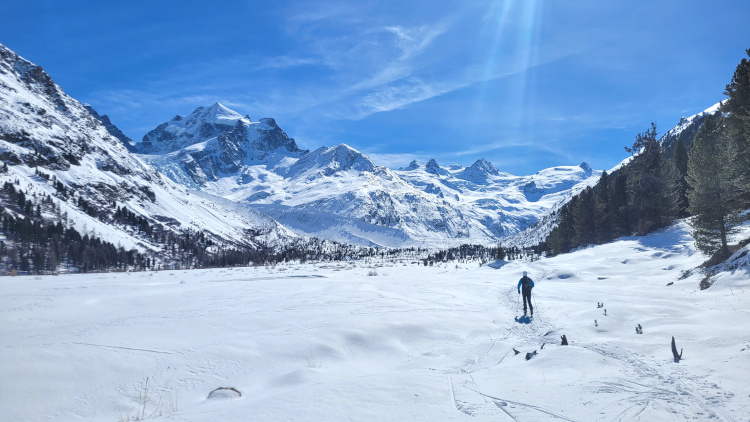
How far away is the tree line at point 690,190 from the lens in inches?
879

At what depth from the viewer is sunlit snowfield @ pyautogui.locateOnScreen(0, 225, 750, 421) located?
6.33m

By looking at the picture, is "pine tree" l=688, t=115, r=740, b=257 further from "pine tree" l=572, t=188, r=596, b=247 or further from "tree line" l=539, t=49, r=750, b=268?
"pine tree" l=572, t=188, r=596, b=247

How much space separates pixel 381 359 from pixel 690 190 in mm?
38841

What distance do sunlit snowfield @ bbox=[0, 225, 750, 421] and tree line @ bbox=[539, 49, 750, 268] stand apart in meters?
7.19

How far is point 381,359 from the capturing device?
1063 cm

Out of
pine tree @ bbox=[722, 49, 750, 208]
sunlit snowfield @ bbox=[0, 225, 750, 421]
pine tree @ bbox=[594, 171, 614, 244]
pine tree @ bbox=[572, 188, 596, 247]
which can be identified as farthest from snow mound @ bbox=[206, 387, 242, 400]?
pine tree @ bbox=[572, 188, 596, 247]

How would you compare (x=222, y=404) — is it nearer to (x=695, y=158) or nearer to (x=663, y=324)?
(x=663, y=324)

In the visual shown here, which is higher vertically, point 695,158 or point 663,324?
point 695,158

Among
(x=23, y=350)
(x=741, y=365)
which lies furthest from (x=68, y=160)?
(x=741, y=365)

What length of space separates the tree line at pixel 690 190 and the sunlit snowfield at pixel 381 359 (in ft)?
23.6

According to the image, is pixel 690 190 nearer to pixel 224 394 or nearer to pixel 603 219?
pixel 603 219

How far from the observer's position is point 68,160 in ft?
647

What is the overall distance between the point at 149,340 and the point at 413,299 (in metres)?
12.0

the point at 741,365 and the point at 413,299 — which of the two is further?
the point at 413,299
